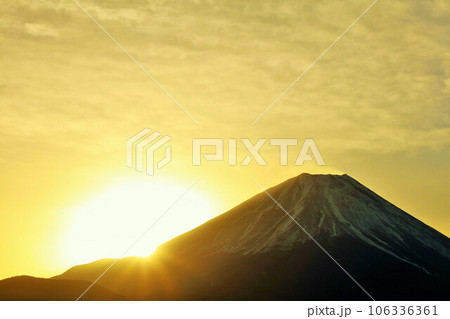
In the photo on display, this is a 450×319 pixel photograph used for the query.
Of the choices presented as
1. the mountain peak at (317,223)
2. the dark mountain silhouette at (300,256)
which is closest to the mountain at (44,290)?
the dark mountain silhouette at (300,256)

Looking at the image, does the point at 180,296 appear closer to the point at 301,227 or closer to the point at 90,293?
the point at 90,293

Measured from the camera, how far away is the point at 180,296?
141 metres

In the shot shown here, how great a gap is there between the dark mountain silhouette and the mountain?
26042mm

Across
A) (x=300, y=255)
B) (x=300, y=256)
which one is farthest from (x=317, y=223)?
(x=300, y=256)

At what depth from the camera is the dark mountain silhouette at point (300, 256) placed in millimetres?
147125

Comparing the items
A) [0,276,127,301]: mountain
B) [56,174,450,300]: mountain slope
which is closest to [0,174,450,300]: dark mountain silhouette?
[56,174,450,300]: mountain slope

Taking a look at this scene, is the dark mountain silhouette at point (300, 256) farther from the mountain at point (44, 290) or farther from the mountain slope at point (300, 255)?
the mountain at point (44, 290)

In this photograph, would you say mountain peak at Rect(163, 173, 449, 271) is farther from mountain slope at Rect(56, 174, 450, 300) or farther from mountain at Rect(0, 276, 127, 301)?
mountain at Rect(0, 276, 127, 301)

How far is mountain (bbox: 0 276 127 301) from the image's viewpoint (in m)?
107

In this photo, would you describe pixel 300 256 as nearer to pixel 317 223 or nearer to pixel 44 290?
pixel 317 223

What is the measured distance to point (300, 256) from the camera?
160 m

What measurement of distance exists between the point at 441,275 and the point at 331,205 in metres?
35.4

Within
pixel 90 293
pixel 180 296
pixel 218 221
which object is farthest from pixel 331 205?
pixel 90 293
